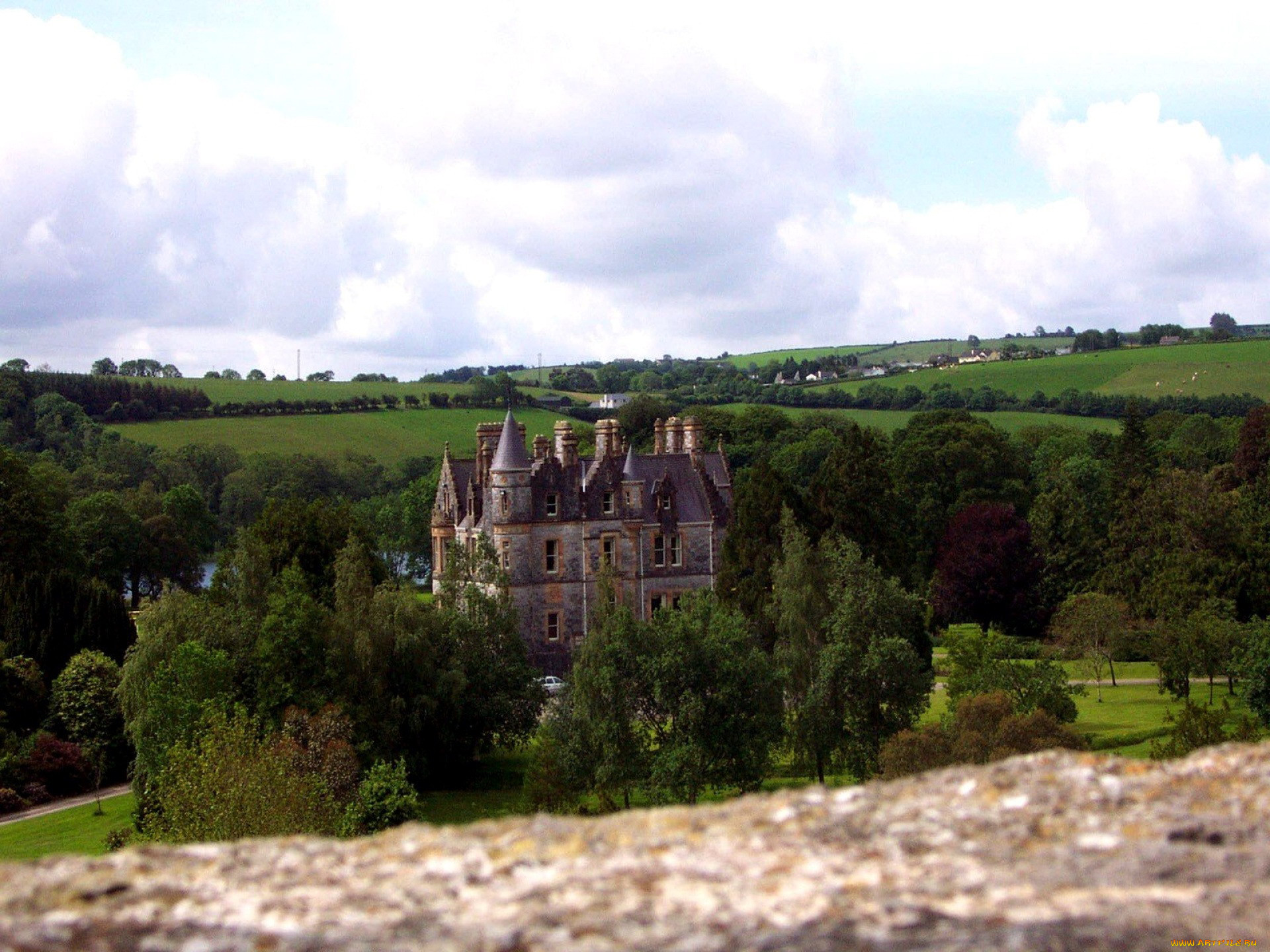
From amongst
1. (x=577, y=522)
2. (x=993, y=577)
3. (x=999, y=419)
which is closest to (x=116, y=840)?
(x=577, y=522)

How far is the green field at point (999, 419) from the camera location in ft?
464

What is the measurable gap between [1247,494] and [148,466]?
Answer: 92.6m

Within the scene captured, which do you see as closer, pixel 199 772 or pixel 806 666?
pixel 199 772

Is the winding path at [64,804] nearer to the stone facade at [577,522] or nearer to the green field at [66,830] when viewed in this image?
the green field at [66,830]

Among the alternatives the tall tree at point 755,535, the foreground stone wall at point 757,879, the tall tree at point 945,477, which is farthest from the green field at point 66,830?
the tall tree at point 945,477

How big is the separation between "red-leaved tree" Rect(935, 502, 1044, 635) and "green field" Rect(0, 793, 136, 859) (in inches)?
1702

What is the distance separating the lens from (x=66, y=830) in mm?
41906

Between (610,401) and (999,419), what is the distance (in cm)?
4710

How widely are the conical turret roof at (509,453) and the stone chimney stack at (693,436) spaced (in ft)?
32.7

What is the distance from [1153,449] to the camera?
96438mm

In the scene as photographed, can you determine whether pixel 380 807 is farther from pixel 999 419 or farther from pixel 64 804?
pixel 999 419

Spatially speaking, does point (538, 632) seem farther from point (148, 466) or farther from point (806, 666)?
point (148, 466)

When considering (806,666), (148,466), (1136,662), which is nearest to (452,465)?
(806,666)

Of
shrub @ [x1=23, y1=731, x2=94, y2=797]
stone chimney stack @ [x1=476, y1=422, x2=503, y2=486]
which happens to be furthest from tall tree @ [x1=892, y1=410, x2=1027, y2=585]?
shrub @ [x1=23, y1=731, x2=94, y2=797]
